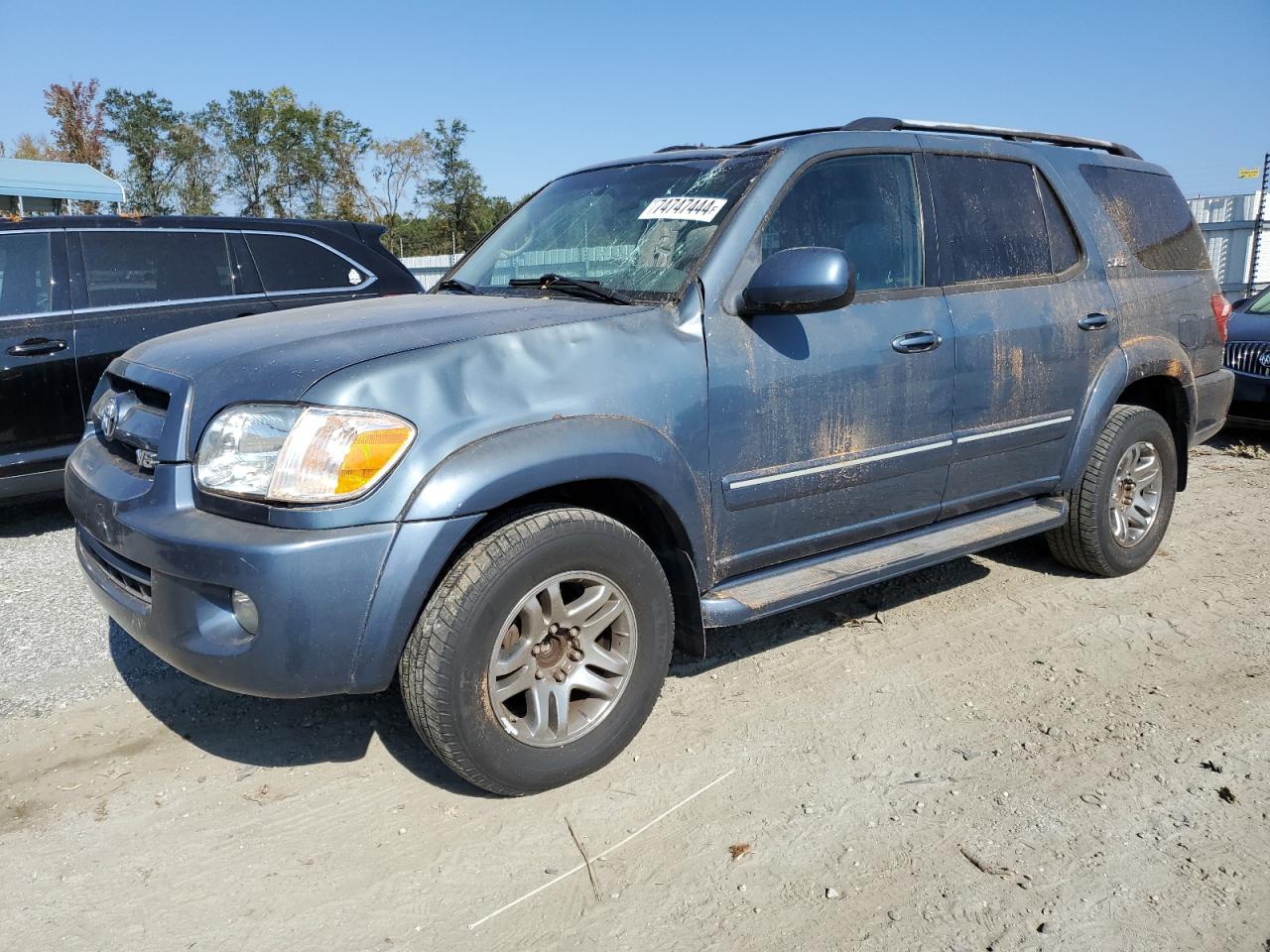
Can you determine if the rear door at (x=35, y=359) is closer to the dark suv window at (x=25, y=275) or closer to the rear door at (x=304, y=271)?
A: the dark suv window at (x=25, y=275)

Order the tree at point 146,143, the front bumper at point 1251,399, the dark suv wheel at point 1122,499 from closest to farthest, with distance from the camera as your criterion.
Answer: the dark suv wheel at point 1122,499 → the front bumper at point 1251,399 → the tree at point 146,143

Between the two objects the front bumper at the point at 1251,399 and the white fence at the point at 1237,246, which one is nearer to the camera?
the front bumper at the point at 1251,399

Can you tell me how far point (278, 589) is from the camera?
93.0 inches

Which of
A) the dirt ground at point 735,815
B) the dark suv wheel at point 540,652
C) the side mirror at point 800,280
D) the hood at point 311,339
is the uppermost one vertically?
the side mirror at point 800,280

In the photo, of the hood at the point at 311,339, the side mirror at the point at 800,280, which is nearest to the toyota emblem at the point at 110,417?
the hood at the point at 311,339

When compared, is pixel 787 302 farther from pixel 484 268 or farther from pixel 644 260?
pixel 484 268

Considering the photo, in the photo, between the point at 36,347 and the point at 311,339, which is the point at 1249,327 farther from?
the point at 36,347

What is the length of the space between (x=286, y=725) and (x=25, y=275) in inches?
143

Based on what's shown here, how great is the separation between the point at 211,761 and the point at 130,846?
451 millimetres

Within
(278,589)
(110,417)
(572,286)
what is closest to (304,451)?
(278,589)

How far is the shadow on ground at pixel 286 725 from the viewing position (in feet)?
10.1

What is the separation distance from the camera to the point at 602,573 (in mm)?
2816

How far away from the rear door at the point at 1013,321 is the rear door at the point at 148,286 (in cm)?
428

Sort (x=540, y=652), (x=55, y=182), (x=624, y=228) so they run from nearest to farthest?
(x=540, y=652) → (x=624, y=228) → (x=55, y=182)
